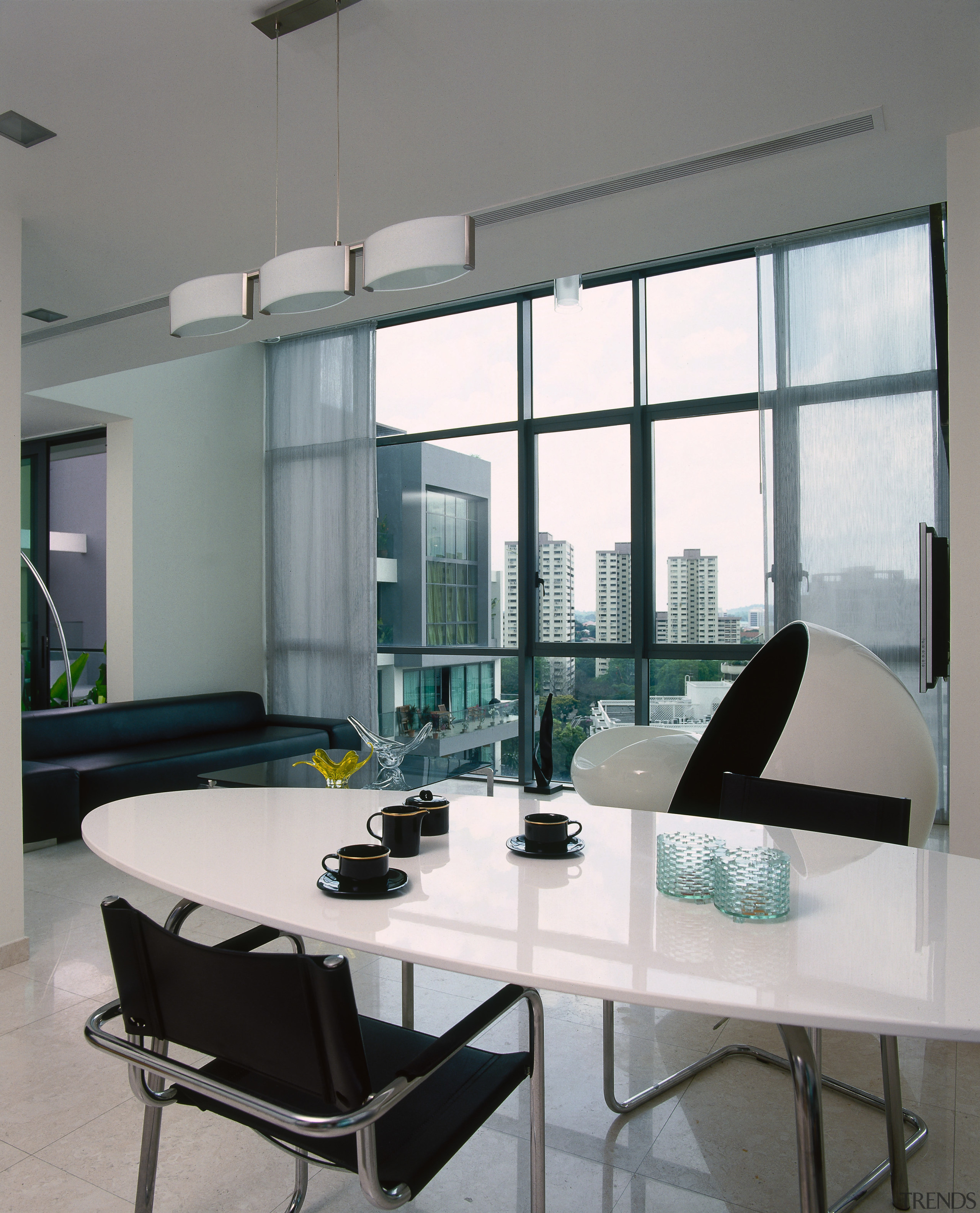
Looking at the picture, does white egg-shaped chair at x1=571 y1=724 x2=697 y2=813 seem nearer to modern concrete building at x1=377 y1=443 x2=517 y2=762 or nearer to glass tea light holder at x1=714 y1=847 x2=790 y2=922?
glass tea light holder at x1=714 y1=847 x2=790 y2=922

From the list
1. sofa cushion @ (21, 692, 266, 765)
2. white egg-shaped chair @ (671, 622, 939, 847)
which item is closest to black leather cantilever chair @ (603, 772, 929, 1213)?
white egg-shaped chair @ (671, 622, 939, 847)

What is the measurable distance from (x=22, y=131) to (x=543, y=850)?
2.53m

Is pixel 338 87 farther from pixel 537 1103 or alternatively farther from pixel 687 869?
pixel 537 1103

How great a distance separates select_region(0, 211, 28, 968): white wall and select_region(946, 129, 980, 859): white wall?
296 centimetres

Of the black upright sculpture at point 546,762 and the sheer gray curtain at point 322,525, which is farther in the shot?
the sheer gray curtain at point 322,525

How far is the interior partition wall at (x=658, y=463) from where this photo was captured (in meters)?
4.47

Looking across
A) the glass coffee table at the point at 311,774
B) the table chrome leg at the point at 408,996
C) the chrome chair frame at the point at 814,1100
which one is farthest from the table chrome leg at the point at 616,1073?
the glass coffee table at the point at 311,774

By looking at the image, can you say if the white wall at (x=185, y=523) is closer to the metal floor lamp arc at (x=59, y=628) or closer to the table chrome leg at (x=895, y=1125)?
the metal floor lamp arc at (x=59, y=628)

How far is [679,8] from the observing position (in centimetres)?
194

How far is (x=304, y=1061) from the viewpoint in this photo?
982 mm

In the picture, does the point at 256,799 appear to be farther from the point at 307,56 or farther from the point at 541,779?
the point at 541,779

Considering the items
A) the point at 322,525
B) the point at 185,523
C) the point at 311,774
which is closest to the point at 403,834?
the point at 311,774

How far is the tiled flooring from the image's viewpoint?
1.63 m

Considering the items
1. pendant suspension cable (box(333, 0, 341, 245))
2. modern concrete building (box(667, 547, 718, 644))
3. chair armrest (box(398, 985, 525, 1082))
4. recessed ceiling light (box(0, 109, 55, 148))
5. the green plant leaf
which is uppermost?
recessed ceiling light (box(0, 109, 55, 148))
